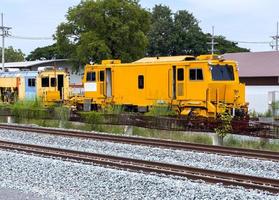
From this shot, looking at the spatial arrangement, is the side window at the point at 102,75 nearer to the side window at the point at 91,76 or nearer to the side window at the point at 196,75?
the side window at the point at 91,76

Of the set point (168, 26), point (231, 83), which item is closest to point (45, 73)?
point (231, 83)

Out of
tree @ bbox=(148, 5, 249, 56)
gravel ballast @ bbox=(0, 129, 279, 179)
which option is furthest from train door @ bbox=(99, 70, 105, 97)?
tree @ bbox=(148, 5, 249, 56)

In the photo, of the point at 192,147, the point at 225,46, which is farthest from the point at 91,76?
the point at 225,46

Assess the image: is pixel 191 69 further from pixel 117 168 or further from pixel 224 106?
pixel 117 168

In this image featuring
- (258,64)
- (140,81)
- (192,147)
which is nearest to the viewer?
(192,147)

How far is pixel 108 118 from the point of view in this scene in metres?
23.3

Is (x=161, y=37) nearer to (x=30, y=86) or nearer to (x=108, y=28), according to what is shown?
(x=108, y=28)

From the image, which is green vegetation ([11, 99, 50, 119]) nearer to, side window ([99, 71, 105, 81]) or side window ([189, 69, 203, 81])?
side window ([99, 71, 105, 81])

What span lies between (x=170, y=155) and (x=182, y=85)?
8.86m

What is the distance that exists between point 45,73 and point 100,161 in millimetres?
23914

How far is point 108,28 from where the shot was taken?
52750 millimetres

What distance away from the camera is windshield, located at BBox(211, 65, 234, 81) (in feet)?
75.6

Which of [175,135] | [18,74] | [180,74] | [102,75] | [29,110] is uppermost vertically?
[18,74]

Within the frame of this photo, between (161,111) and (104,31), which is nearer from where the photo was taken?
(161,111)
